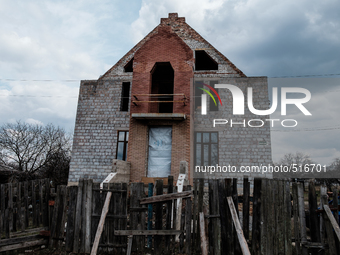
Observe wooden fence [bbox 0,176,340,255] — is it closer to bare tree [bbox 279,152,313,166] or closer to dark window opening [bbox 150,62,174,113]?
dark window opening [bbox 150,62,174,113]

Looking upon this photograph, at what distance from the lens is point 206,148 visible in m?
15.7

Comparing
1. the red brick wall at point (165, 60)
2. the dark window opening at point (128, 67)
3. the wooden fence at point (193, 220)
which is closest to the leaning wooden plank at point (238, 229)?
the wooden fence at point (193, 220)

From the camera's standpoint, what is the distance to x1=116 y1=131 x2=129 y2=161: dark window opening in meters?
16.7

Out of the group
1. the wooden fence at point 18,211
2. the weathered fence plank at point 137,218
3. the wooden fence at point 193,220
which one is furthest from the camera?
the wooden fence at point 18,211

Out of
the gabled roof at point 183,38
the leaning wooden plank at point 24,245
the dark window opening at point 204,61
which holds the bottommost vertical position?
the leaning wooden plank at point 24,245

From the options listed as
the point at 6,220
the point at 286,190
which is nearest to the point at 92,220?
the point at 6,220

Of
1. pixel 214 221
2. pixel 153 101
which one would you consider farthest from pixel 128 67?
pixel 214 221

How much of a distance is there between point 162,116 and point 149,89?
1.90 metres

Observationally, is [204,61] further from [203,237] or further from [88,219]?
[203,237]

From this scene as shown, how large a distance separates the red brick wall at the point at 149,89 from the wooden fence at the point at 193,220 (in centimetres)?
633

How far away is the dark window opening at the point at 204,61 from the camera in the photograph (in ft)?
57.9

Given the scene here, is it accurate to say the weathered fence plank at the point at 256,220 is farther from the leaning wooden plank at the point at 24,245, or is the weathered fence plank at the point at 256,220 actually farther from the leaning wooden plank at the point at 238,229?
the leaning wooden plank at the point at 24,245

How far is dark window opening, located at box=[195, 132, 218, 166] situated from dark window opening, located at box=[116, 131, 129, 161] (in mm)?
4619

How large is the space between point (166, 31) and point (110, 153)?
826 centimetres
